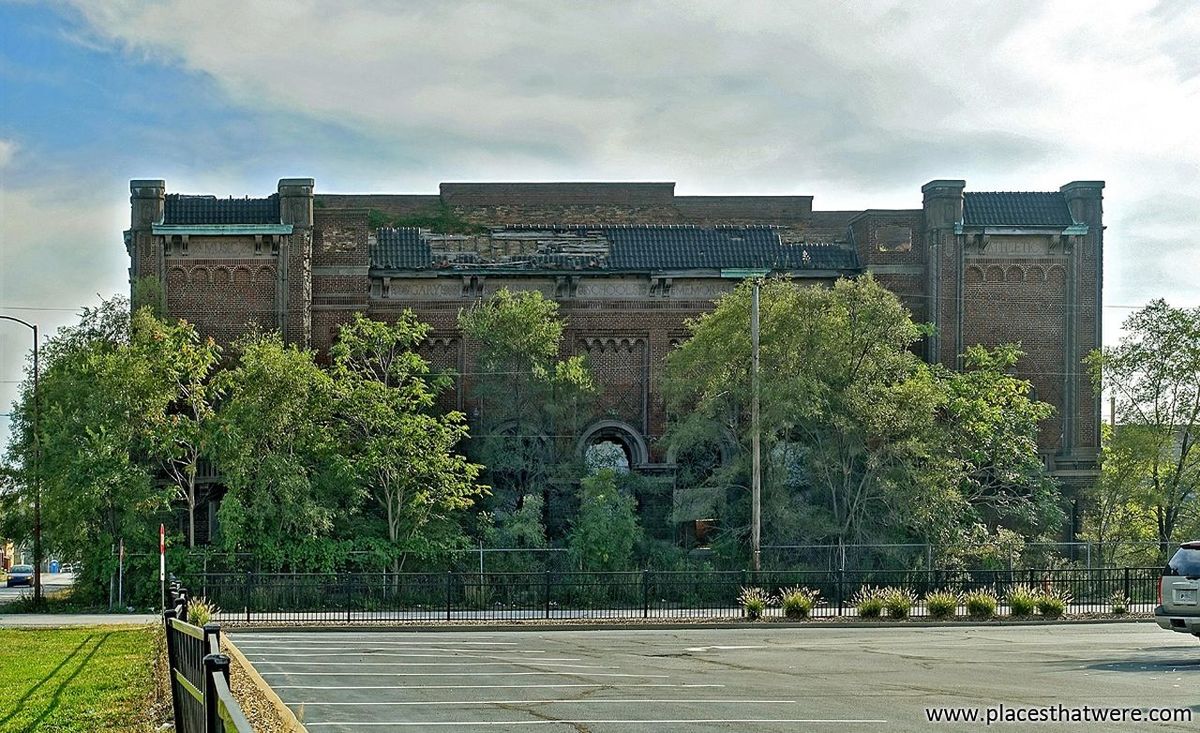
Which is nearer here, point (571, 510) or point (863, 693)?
point (863, 693)

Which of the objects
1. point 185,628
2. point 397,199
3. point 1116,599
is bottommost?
point 1116,599

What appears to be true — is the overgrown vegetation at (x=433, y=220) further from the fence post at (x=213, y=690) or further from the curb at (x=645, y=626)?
the fence post at (x=213, y=690)

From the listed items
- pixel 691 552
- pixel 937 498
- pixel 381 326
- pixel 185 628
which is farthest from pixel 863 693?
pixel 381 326

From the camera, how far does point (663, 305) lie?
160 ft

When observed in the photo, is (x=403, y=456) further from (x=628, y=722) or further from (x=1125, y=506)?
(x=628, y=722)

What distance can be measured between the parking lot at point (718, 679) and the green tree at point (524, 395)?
55.5 ft

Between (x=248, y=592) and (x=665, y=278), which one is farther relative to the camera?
(x=665, y=278)

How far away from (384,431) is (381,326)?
403cm

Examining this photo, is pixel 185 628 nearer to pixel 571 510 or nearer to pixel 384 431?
pixel 384 431

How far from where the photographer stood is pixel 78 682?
17094 mm

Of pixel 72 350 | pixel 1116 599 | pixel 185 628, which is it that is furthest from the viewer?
pixel 72 350

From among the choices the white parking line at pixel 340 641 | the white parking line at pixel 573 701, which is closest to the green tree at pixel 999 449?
the white parking line at pixel 340 641

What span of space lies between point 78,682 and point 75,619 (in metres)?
17.4

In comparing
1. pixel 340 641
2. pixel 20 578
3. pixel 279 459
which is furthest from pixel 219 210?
pixel 20 578
